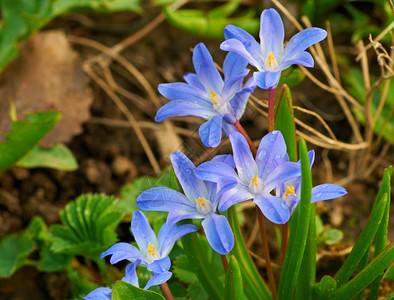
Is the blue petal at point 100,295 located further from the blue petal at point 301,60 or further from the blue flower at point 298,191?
the blue petal at point 301,60

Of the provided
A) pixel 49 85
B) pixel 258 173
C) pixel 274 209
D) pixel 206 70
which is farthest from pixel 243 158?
pixel 49 85

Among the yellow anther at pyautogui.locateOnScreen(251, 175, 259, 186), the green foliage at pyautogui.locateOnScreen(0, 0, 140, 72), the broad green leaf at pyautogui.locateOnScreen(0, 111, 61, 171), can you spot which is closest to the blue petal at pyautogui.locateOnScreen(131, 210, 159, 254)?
the yellow anther at pyautogui.locateOnScreen(251, 175, 259, 186)

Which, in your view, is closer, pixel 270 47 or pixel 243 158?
pixel 243 158

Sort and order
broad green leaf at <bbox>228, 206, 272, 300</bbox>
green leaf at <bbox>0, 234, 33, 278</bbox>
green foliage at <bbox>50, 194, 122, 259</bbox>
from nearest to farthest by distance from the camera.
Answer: broad green leaf at <bbox>228, 206, 272, 300</bbox> → green foliage at <bbox>50, 194, 122, 259</bbox> → green leaf at <bbox>0, 234, 33, 278</bbox>

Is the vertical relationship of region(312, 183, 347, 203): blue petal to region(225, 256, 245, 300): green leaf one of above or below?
above

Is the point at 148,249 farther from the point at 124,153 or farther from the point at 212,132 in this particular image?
the point at 124,153

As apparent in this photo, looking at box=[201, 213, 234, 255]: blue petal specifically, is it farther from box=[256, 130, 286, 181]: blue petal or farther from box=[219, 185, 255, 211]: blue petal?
box=[256, 130, 286, 181]: blue petal
